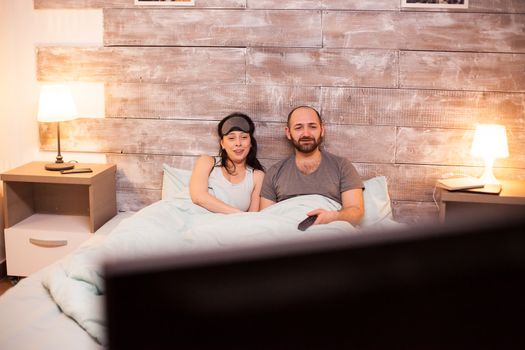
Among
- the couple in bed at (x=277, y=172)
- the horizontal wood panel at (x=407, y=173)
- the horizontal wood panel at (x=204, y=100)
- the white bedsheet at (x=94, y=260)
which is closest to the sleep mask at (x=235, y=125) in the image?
the couple in bed at (x=277, y=172)

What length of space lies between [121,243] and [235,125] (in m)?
0.98

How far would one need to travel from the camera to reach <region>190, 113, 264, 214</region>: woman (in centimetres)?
270

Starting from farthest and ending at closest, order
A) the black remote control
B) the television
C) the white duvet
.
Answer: the black remote control
the white duvet
the television

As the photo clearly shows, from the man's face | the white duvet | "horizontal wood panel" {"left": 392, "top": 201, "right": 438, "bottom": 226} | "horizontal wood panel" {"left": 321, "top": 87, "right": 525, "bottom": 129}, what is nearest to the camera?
the white duvet

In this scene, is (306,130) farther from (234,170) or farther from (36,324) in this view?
(36,324)

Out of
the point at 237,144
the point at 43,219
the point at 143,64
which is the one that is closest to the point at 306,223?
the point at 237,144

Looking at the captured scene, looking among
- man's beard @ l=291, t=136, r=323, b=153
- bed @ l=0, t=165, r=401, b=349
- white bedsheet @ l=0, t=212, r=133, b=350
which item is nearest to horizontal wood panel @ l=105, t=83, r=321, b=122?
man's beard @ l=291, t=136, r=323, b=153

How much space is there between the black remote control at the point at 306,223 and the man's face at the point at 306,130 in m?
0.50

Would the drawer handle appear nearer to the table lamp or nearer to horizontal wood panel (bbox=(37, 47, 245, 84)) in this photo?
the table lamp

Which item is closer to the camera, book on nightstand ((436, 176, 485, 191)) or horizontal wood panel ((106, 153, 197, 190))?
book on nightstand ((436, 176, 485, 191))

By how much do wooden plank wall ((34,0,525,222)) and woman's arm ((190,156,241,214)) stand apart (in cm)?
20

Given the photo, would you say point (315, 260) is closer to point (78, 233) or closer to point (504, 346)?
point (504, 346)

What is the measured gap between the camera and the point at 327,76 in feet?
9.20

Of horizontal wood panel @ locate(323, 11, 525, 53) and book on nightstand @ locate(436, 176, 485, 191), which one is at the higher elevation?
horizontal wood panel @ locate(323, 11, 525, 53)
